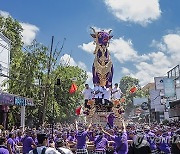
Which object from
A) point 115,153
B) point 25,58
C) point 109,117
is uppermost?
point 25,58

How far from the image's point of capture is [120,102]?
27.0m

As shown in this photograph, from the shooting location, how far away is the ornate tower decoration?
28656 millimetres

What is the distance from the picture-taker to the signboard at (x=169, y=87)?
52.6 meters

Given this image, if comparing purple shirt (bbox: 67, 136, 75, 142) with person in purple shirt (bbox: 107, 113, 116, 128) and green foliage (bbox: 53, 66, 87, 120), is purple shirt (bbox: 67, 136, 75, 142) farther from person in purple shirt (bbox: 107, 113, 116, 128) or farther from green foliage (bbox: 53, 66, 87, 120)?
green foliage (bbox: 53, 66, 87, 120)

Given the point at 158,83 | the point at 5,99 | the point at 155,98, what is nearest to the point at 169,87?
the point at 155,98

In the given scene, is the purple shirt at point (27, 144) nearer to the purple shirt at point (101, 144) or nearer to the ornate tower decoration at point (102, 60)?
the purple shirt at point (101, 144)

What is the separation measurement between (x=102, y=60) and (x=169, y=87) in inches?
1055

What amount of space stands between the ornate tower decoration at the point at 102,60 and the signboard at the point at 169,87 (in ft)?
85.5

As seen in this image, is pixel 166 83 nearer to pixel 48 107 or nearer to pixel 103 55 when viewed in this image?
pixel 48 107

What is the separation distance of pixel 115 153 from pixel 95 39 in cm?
1699

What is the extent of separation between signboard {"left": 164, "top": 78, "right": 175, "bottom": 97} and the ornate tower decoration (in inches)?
1026

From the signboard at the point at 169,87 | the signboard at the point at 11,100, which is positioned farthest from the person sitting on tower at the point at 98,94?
the signboard at the point at 169,87

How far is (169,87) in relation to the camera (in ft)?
174

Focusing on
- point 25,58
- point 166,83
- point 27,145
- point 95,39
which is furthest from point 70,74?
point 27,145
